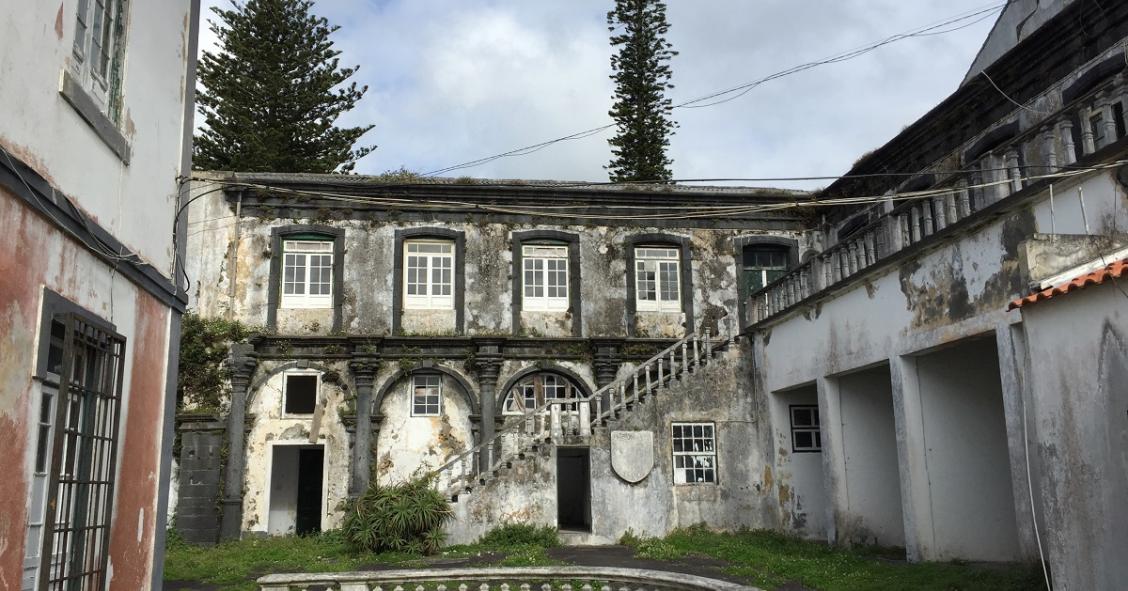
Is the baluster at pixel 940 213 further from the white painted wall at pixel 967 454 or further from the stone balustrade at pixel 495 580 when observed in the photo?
the stone balustrade at pixel 495 580

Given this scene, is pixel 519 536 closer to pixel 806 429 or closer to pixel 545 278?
pixel 806 429

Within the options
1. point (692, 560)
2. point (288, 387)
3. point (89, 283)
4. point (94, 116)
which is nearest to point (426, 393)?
point (288, 387)

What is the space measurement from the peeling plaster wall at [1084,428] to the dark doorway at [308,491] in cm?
1600

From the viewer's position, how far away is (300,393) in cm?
1914

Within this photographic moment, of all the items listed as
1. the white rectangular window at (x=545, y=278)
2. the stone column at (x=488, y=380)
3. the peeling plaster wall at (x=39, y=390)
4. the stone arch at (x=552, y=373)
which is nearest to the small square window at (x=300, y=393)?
the stone column at (x=488, y=380)

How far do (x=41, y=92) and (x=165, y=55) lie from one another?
2.76 meters

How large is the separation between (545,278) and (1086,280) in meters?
14.1

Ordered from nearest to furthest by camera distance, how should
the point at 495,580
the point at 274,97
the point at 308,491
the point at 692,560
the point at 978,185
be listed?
the point at 978,185 < the point at 495,580 < the point at 692,560 < the point at 308,491 < the point at 274,97

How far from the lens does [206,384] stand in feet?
61.1

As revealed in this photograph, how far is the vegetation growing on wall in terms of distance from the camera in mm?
18534

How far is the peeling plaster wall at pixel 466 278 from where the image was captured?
754 inches

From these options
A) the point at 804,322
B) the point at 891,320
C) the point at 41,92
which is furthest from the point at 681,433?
the point at 41,92

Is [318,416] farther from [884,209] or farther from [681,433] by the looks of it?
[884,209]

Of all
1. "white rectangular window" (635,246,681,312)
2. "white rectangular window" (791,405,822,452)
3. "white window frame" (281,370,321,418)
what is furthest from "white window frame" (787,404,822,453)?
"white window frame" (281,370,321,418)
